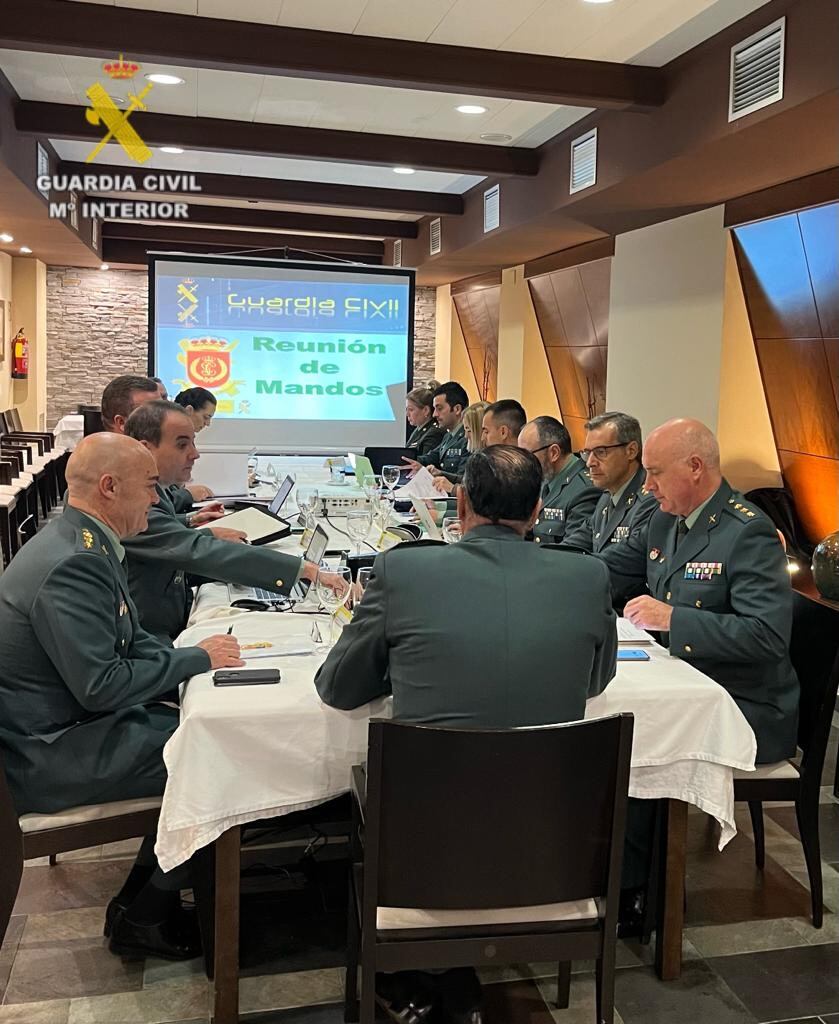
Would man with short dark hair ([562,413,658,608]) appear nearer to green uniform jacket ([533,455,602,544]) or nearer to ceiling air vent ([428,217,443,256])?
green uniform jacket ([533,455,602,544])

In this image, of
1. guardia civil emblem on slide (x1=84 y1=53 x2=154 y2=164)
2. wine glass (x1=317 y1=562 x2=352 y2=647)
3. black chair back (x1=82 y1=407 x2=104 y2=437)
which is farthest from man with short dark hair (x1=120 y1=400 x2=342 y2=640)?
black chair back (x1=82 y1=407 x2=104 y2=437)

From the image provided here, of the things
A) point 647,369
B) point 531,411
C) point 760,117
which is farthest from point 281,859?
point 531,411

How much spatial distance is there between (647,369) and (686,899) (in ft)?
16.3

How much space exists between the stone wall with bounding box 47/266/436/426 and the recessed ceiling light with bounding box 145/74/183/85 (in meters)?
8.51

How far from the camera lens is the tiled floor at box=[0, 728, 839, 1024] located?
226 centimetres

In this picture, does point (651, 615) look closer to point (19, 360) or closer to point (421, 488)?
point (421, 488)

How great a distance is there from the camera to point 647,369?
7.17 meters

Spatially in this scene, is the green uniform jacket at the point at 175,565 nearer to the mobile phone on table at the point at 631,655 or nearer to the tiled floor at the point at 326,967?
the tiled floor at the point at 326,967

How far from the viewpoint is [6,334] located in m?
12.5

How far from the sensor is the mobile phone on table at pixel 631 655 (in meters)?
2.43

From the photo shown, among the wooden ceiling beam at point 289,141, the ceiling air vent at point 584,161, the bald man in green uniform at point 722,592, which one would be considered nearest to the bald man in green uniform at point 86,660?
the bald man in green uniform at point 722,592

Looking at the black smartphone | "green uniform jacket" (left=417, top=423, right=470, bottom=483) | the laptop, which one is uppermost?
"green uniform jacket" (left=417, top=423, right=470, bottom=483)

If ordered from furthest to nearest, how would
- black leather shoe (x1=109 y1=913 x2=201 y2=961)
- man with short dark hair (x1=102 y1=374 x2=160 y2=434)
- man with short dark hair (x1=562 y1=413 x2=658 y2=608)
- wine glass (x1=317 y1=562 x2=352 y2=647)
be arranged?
man with short dark hair (x1=102 y1=374 x2=160 y2=434), man with short dark hair (x1=562 y1=413 x2=658 y2=608), wine glass (x1=317 y1=562 x2=352 y2=647), black leather shoe (x1=109 y1=913 x2=201 y2=961)

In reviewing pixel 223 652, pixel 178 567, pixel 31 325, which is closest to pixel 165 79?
pixel 178 567
